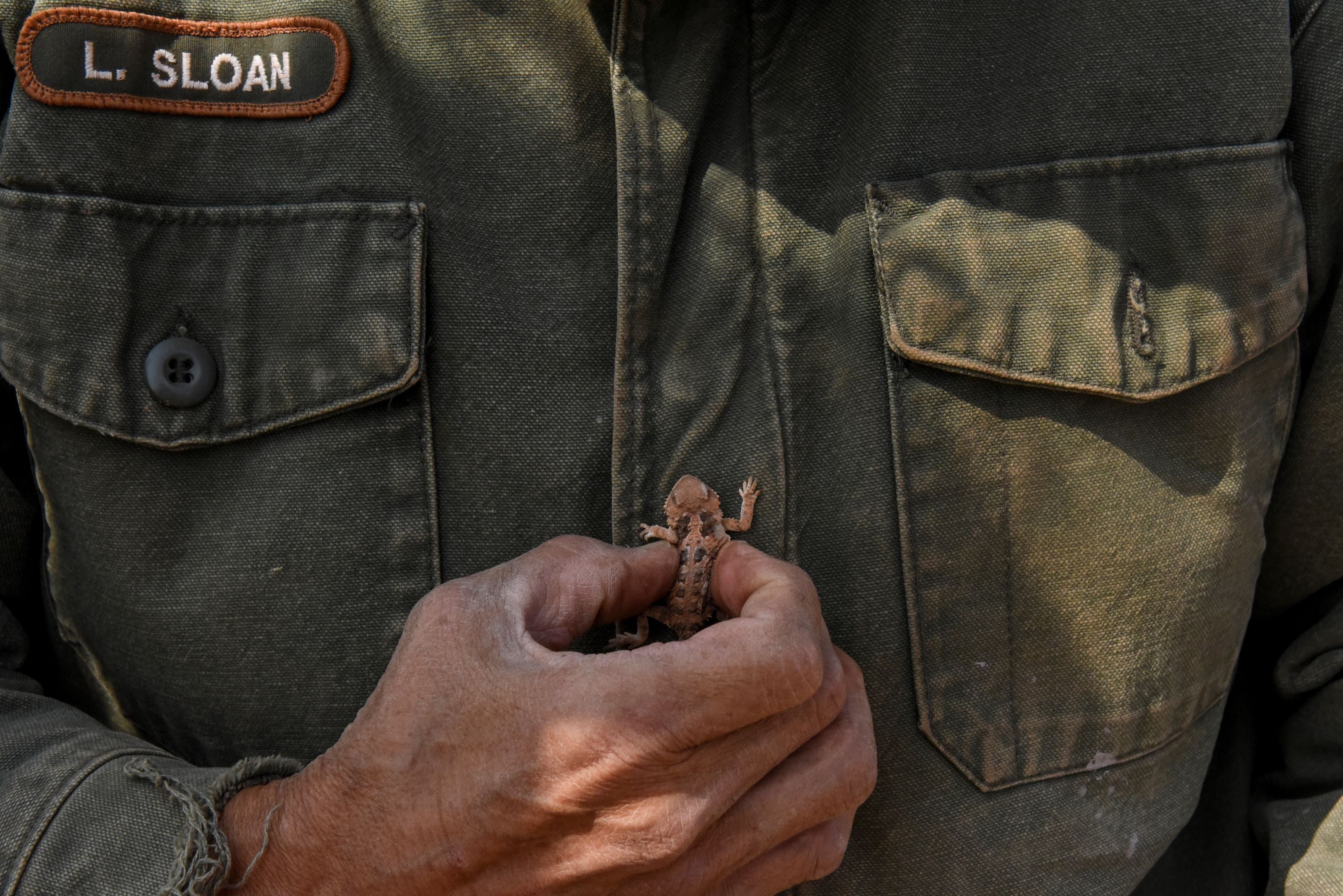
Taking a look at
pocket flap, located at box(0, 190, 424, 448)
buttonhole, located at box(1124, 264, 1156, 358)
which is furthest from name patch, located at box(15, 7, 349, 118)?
buttonhole, located at box(1124, 264, 1156, 358)

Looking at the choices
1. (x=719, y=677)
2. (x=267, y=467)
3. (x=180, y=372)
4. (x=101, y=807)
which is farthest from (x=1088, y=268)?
(x=101, y=807)

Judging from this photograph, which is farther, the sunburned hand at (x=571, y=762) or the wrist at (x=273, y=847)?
the wrist at (x=273, y=847)

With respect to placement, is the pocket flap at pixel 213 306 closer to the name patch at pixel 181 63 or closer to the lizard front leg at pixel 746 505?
the name patch at pixel 181 63

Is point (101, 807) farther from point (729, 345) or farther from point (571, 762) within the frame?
point (729, 345)

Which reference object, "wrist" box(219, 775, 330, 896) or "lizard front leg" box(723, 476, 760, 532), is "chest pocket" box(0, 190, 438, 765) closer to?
"wrist" box(219, 775, 330, 896)

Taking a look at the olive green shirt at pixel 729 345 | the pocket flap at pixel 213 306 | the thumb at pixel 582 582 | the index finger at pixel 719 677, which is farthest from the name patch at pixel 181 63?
the index finger at pixel 719 677

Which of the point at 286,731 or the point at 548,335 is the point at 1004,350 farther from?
the point at 286,731
